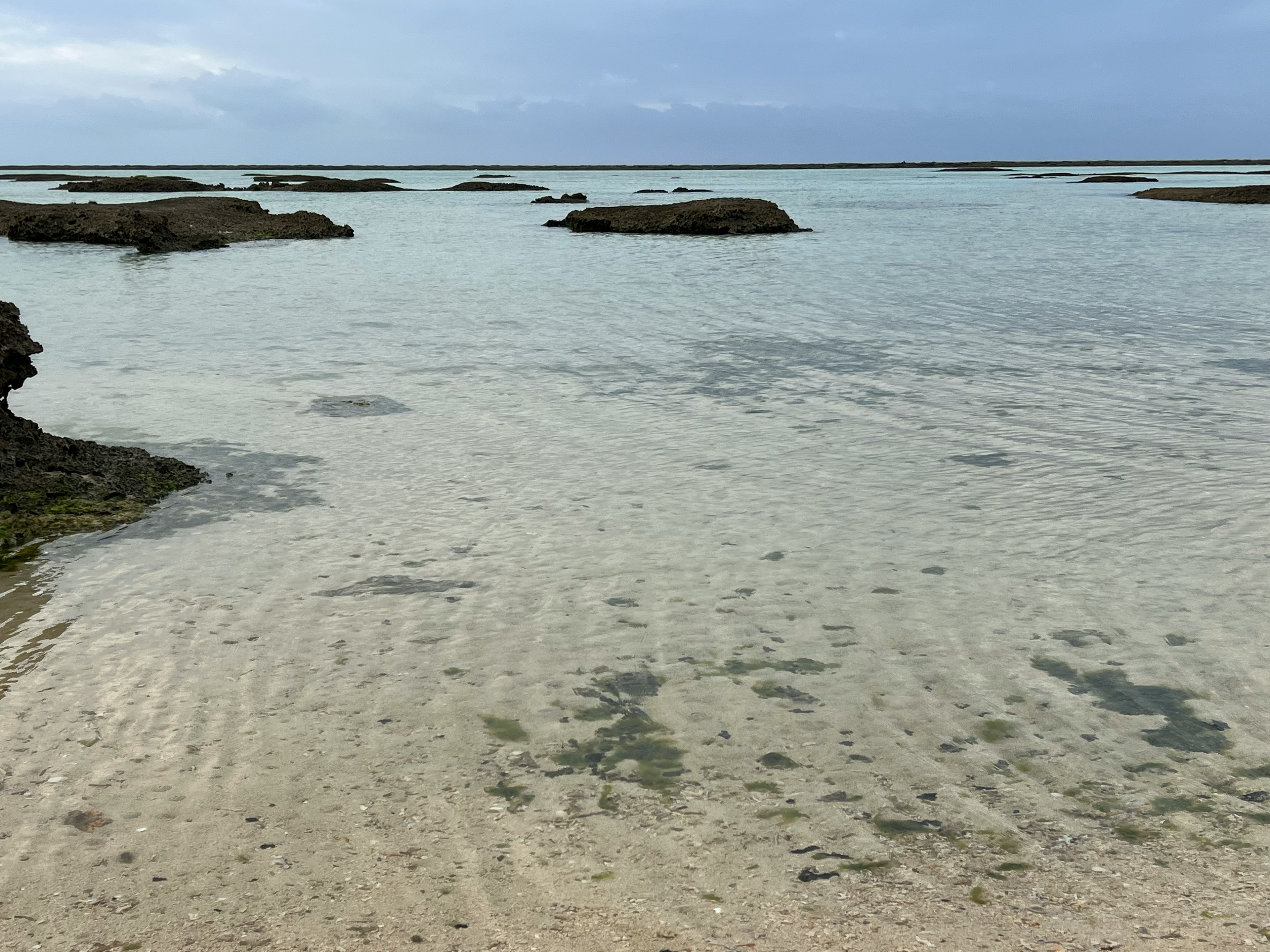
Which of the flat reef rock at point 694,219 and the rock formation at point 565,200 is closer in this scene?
the flat reef rock at point 694,219

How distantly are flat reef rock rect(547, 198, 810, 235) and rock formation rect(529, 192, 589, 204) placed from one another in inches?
817

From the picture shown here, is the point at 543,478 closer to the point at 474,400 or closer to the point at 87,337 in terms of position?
the point at 474,400

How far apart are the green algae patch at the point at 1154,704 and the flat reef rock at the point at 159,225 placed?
2876cm

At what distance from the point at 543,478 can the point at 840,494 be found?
213 cm

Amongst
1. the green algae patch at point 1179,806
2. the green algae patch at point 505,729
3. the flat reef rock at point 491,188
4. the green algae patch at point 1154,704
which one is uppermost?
the flat reef rock at point 491,188

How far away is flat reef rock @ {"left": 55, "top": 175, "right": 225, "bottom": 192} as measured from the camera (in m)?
70.1

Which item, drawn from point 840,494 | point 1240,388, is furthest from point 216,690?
point 1240,388

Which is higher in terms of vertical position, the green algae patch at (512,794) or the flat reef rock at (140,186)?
the flat reef rock at (140,186)

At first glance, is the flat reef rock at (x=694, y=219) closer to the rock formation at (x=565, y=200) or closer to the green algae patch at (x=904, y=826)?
the rock formation at (x=565, y=200)

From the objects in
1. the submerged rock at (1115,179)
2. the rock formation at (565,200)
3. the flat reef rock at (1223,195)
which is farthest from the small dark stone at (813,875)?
the submerged rock at (1115,179)

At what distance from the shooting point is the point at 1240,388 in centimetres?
1082

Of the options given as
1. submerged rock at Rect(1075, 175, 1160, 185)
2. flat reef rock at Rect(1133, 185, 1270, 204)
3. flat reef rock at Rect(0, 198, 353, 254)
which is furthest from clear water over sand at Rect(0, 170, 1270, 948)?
submerged rock at Rect(1075, 175, 1160, 185)

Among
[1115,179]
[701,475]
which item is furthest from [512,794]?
[1115,179]

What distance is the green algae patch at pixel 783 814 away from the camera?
11.7 ft
